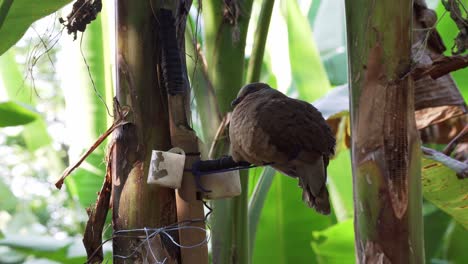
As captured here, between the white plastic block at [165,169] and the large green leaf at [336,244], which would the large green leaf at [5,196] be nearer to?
the large green leaf at [336,244]

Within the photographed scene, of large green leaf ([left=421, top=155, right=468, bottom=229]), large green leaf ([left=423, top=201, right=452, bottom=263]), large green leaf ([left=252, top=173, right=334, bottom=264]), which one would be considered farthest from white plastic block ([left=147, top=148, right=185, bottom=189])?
large green leaf ([left=423, top=201, right=452, bottom=263])

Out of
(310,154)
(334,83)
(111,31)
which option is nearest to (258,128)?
(310,154)

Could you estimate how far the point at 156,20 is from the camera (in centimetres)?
85

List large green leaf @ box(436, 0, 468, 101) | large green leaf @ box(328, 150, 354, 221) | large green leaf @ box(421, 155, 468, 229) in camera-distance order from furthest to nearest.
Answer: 1. large green leaf @ box(328, 150, 354, 221)
2. large green leaf @ box(436, 0, 468, 101)
3. large green leaf @ box(421, 155, 468, 229)

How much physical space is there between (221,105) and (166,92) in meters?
0.30

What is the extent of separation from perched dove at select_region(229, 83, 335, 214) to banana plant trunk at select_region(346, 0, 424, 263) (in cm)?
5

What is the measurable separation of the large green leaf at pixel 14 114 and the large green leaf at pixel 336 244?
2.20 feet

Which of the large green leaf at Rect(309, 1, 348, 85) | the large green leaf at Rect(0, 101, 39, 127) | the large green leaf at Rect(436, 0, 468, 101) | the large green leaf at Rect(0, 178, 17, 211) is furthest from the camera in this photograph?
the large green leaf at Rect(0, 178, 17, 211)

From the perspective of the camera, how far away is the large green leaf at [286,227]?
1598mm

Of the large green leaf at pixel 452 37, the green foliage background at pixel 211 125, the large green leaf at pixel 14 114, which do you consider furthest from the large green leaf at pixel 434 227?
the large green leaf at pixel 14 114

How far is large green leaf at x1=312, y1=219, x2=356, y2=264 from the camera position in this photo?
Result: 4.46 feet

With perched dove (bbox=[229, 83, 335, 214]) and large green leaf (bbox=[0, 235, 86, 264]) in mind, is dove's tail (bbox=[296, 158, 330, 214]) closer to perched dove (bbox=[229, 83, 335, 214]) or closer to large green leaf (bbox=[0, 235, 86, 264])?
perched dove (bbox=[229, 83, 335, 214])

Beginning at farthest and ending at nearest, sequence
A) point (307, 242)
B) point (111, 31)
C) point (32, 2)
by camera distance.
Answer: point (307, 242) < point (111, 31) < point (32, 2)

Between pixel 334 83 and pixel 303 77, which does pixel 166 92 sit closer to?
pixel 303 77
